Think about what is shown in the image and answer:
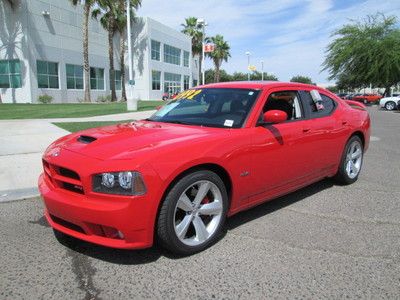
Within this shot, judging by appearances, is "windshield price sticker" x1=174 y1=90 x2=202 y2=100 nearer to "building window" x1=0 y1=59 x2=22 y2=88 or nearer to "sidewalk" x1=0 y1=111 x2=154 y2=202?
"sidewalk" x1=0 y1=111 x2=154 y2=202

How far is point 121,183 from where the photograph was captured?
299 cm

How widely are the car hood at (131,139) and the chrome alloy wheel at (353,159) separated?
2785 millimetres

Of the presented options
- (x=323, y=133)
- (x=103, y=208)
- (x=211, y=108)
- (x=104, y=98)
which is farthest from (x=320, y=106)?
(x=104, y=98)

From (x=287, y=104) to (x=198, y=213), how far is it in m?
1.96

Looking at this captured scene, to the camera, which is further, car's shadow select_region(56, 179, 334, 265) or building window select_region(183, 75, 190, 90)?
building window select_region(183, 75, 190, 90)

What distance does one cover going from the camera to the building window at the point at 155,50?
4868 centimetres

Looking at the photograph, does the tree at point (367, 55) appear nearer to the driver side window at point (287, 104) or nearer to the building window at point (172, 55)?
the building window at point (172, 55)

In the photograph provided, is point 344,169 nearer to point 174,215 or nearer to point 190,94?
point 190,94

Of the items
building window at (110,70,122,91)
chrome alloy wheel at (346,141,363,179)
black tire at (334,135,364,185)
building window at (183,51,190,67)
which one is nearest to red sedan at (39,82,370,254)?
black tire at (334,135,364,185)

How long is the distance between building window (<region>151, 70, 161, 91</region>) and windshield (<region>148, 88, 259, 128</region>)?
45361 millimetres

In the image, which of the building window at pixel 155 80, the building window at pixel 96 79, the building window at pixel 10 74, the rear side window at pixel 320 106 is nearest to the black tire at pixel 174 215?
the rear side window at pixel 320 106

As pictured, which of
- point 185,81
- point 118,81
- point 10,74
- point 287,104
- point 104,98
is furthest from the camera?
Answer: point 185,81

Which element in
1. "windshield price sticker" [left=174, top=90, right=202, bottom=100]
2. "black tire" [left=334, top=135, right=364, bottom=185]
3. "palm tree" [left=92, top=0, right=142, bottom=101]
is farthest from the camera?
"palm tree" [left=92, top=0, right=142, bottom=101]

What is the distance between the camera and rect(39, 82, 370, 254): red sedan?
9.92ft
